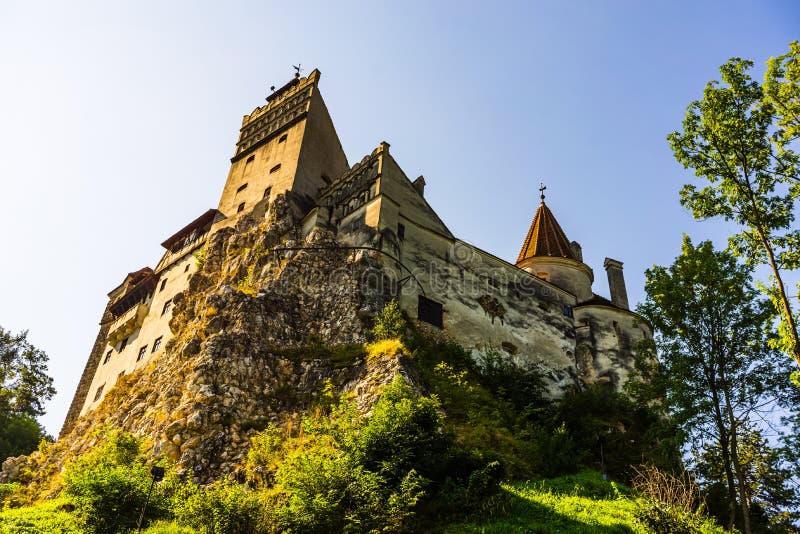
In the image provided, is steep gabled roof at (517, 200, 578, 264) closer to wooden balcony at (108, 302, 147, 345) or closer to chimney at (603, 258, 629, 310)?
chimney at (603, 258, 629, 310)

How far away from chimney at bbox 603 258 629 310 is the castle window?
12093 millimetres

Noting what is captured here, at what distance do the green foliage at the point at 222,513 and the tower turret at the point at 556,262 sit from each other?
23.4 m

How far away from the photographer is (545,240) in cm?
3788

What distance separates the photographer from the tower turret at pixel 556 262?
35.2 metres

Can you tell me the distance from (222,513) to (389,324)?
33.0 ft

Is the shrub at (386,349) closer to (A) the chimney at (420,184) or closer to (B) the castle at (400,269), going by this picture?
(B) the castle at (400,269)

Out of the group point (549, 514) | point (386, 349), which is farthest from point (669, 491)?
point (386, 349)

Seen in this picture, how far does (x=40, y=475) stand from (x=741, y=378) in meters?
26.6

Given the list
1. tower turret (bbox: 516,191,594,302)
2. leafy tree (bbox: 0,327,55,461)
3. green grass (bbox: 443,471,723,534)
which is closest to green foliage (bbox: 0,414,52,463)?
leafy tree (bbox: 0,327,55,461)

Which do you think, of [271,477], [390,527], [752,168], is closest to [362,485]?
[390,527]

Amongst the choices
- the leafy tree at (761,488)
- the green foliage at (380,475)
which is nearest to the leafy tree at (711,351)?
the leafy tree at (761,488)

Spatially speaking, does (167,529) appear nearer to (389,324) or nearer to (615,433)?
(389,324)

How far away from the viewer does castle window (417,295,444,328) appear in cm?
2675

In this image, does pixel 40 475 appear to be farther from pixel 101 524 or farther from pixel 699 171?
pixel 699 171
